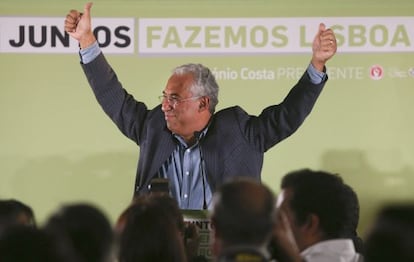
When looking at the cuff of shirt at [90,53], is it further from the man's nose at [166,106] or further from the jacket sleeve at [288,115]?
the jacket sleeve at [288,115]

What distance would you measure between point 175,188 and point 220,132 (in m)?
0.35

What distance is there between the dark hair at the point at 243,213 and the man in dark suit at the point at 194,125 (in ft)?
6.46

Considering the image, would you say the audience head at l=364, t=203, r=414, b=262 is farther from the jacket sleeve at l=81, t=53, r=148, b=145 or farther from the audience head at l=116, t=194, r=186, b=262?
the jacket sleeve at l=81, t=53, r=148, b=145

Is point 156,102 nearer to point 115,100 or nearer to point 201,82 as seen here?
point 115,100

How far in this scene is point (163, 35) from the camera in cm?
552

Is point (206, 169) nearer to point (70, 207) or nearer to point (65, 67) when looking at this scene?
point (65, 67)

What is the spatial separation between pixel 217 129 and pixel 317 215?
1516mm

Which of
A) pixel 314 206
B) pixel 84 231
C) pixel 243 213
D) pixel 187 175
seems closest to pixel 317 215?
pixel 314 206

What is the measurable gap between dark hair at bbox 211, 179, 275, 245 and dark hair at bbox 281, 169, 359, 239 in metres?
0.69

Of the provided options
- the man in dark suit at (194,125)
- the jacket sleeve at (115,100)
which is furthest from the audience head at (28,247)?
the jacket sleeve at (115,100)

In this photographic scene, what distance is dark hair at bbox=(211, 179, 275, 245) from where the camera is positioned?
2.21 m

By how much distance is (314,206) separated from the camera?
300cm

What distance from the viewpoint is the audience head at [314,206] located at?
2977 millimetres

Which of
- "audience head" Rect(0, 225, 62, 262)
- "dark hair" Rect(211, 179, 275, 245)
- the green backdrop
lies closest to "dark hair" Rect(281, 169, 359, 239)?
"dark hair" Rect(211, 179, 275, 245)
